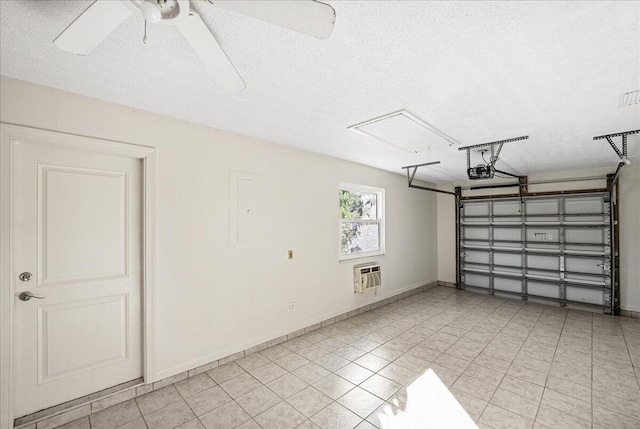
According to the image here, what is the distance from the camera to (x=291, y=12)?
3.49 ft

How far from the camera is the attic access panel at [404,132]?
259cm

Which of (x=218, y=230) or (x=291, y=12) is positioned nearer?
(x=291, y=12)

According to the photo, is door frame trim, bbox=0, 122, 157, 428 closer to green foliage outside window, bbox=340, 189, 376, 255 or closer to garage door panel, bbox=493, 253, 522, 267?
green foliage outside window, bbox=340, 189, 376, 255

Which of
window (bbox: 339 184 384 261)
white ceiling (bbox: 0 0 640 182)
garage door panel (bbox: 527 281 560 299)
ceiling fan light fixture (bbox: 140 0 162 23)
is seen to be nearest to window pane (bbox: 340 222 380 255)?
window (bbox: 339 184 384 261)

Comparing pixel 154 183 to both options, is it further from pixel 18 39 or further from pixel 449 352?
pixel 449 352

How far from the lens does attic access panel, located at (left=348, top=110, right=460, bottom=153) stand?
2.59 meters

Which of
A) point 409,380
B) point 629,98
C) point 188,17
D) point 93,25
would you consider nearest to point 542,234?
point 629,98

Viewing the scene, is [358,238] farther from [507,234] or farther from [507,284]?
[507,284]

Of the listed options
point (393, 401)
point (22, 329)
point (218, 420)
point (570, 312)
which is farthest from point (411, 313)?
point (22, 329)

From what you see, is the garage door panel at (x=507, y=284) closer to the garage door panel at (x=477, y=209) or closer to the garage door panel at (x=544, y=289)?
the garage door panel at (x=544, y=289)

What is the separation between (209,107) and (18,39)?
3.71 ft

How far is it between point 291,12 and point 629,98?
2.66 m

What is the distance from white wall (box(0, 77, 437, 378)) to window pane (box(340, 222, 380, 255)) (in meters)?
0.31

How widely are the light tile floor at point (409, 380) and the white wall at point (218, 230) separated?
371 millimetres
